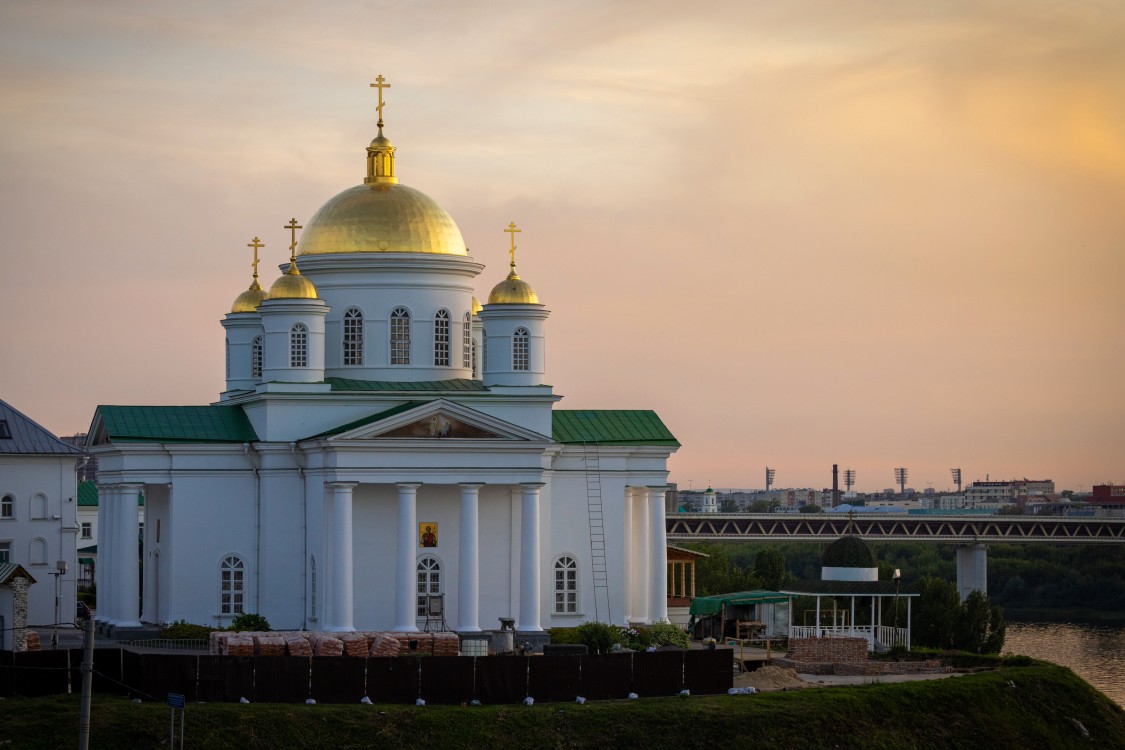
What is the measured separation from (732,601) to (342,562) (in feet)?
31.3

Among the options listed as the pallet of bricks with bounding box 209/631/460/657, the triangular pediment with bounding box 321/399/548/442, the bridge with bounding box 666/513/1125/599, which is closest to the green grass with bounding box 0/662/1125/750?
the pallet of bricks with bounding box 209/631/460/657

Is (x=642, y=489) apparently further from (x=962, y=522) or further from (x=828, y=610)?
(x=962, y=522)

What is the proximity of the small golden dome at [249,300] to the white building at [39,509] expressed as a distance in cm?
556

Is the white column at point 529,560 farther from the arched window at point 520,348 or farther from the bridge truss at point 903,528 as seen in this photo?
the bridge truss at point 903,528

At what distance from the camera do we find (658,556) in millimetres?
48688

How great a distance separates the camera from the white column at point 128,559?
4625 cm

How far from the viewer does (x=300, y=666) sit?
118 ft

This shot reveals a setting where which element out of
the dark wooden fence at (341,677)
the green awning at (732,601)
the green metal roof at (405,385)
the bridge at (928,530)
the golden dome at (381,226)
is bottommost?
Answer: the dark wooden fence at (341,677)

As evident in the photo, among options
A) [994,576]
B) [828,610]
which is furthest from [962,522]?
[828,610]

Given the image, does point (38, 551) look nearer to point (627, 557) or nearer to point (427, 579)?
point (427, 579)

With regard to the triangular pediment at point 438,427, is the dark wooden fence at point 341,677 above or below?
below

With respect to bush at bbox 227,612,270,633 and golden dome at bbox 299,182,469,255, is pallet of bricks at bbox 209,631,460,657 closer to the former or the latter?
bush at bbox 227,612,270,633

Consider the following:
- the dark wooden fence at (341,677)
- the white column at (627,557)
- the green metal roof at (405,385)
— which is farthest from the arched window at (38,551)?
the white column at (627,557)

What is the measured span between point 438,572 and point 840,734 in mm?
12251
